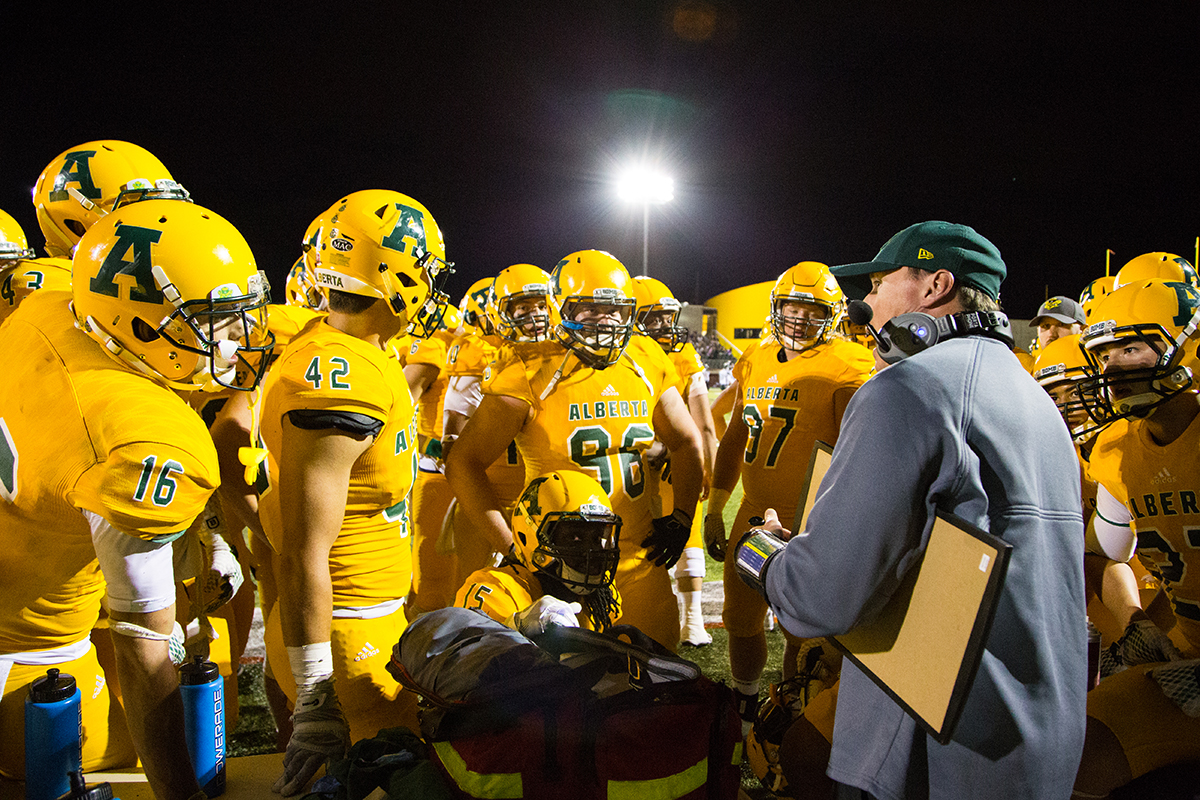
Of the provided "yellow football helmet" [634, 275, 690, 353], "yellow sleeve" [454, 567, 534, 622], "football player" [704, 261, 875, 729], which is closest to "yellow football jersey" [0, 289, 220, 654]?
"yellow sleeve" [454, 567, 534, 622]

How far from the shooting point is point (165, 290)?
6.07 feet

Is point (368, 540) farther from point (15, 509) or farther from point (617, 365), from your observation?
point (617, 365)

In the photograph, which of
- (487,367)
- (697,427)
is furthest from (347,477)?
(697,427)

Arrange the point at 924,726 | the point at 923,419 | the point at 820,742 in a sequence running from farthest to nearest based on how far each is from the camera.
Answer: the point at 820,742 → the point at 923,419 → the point at 924,726

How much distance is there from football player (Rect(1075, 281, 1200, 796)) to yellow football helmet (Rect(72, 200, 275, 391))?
295 cm

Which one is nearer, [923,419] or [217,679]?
[923,419]

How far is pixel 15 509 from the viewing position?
1.73 meters

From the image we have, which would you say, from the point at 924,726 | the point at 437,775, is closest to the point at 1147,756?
the point at 924,726

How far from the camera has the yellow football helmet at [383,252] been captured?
273 centimetres

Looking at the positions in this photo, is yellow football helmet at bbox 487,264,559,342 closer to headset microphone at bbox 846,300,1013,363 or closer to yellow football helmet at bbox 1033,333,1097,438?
yellow football helmet at bbox 1033,333,1097,438

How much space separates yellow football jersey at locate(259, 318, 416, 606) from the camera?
230 cm

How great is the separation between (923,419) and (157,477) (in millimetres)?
1680

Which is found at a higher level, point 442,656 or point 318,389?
point 318,389

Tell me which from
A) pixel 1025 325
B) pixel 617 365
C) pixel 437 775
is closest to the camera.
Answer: pixel 437 775
